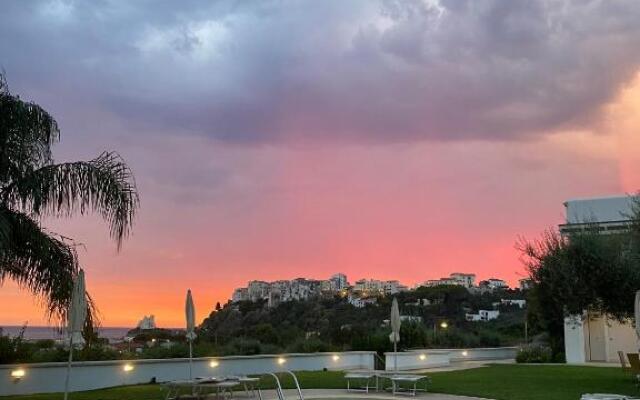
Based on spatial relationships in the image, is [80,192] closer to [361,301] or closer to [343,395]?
[343,395]

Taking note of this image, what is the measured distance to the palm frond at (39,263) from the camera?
10.1 m

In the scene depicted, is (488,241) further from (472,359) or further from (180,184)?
(180,184)

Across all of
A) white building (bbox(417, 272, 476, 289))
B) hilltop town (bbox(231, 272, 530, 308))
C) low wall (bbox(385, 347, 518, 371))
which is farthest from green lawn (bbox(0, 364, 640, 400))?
white building (bbox(417, 272, 476, 289))

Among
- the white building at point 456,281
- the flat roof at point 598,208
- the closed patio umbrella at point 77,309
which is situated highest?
the flat roof at point 598,208

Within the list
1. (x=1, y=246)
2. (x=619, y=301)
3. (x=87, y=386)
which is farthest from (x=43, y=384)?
(x=619, y=301)

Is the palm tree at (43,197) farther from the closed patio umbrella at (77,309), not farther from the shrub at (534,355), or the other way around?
the shrub at (534,355)

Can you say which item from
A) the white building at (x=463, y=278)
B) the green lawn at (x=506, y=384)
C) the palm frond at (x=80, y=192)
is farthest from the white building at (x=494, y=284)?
the palm frond at (x=80, y=192)

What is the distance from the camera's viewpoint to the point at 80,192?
398 inches

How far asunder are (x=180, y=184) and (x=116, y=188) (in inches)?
454

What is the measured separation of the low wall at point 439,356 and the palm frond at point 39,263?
39.4ft

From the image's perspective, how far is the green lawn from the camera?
14036mm

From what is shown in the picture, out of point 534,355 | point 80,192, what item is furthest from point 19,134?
point 534,355

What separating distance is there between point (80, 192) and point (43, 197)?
0.52 metres

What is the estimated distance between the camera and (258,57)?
1856 centimetres
